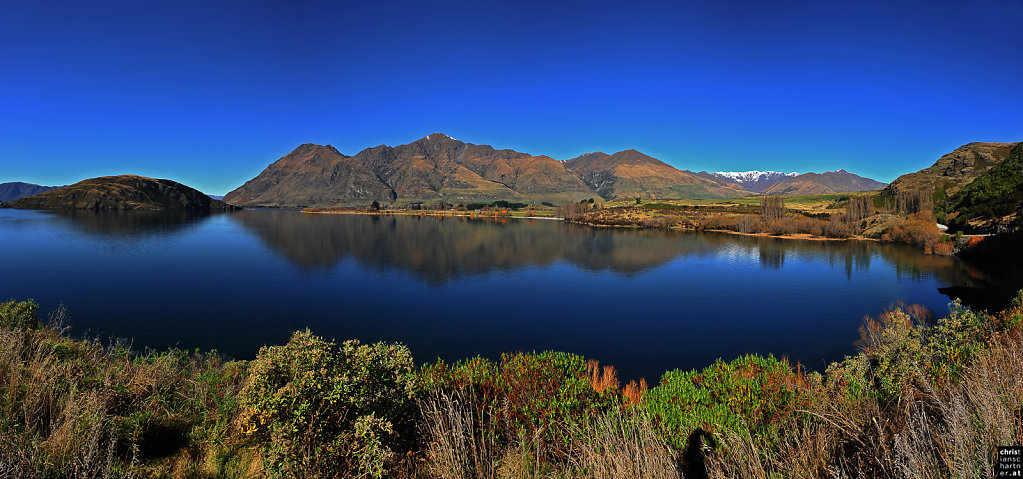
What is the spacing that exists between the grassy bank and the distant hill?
3303 inches

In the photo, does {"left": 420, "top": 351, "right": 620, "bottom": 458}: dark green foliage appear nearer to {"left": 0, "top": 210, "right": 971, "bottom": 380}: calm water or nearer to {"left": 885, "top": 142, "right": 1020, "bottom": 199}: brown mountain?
{"left": 0, "top": 210, "right": 971, "bottom": 380}: calm water

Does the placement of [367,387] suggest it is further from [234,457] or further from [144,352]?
Answer: [144,352]

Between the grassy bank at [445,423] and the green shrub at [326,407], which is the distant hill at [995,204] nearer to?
the grassy bank at [445,423]

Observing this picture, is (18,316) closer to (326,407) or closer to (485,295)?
(326,407)

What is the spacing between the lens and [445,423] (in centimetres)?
973

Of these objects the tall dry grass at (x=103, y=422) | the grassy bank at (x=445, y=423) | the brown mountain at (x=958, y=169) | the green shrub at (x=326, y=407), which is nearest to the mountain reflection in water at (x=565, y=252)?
the tall dry grass at (x=103, y=422)

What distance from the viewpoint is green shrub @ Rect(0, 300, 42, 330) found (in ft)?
54.4

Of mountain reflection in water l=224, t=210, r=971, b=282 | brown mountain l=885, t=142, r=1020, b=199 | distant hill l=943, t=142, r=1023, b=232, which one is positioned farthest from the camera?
→ brown mountain l=885, t=142, r=1020, b=199

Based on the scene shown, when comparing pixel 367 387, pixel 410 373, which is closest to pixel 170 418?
pixel 367 387

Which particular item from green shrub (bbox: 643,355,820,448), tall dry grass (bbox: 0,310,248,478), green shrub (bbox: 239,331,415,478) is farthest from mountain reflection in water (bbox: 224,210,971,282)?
green shrub (bbox: 239,331,415,478)

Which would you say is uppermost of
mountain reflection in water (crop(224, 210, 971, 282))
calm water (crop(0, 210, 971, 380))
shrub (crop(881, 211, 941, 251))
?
shrub (crop(881, 211, 941, 251))

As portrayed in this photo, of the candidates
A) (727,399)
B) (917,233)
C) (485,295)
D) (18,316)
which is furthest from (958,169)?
(18,316)

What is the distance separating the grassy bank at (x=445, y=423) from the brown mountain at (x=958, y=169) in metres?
208

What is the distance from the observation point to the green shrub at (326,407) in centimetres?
775
